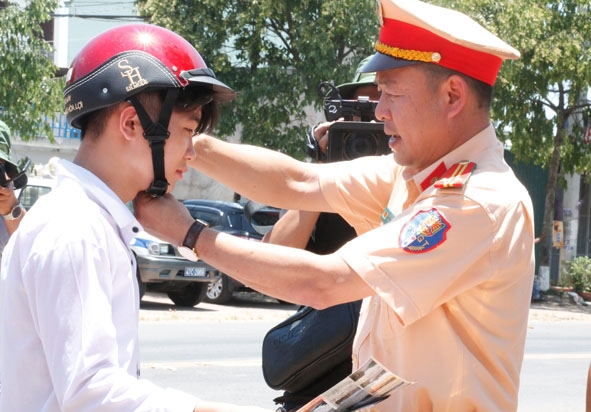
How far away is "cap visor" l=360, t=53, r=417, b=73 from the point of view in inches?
111

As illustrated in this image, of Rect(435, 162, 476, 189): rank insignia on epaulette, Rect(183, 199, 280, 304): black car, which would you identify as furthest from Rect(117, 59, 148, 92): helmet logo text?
Rect(183, 199, 280, 304): black car

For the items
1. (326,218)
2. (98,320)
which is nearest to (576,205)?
(326,218)

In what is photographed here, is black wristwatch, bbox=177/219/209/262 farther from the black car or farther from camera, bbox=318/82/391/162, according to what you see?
the black car

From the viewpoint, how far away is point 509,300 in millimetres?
2611

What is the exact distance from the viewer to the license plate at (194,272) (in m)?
15.0

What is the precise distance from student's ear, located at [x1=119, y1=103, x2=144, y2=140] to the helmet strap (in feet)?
0.03

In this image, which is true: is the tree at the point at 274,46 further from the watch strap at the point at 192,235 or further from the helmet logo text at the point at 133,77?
the helmet logo text at the point at 133,77

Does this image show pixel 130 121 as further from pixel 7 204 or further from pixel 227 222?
pixel 227 222

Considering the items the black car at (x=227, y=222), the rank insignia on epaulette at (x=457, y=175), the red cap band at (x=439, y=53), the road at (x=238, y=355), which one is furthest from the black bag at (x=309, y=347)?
the black car at (x=227, y=222)

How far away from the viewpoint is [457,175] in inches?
105

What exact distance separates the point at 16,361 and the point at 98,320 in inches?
8.7

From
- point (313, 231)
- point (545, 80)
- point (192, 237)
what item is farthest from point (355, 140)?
point (545, 80)

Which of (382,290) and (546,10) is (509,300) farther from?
(546,10)

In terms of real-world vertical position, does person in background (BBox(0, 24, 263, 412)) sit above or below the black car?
above
